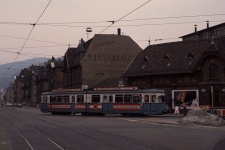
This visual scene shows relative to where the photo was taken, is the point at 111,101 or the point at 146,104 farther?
the point at 111,101

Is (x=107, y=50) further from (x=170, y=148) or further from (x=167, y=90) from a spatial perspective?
(x=170, y=148)

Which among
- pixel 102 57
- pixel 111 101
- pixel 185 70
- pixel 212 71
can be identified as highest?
pixel 102 57

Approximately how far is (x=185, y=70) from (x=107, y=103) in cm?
1497

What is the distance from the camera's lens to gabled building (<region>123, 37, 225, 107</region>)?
51.4 meters

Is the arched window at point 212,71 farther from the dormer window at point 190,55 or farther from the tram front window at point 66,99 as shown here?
the tram front window at point 66,99

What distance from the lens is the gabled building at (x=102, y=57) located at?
7431 cm

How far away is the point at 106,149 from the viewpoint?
15.0 meters

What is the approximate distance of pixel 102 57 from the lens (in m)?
75.2

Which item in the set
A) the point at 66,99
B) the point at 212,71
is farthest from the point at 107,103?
the point at 212,71

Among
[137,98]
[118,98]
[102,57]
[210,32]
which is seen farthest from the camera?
[210,32]

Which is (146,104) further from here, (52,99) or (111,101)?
(52,99)

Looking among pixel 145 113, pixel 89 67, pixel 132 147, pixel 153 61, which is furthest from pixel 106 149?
pixel 89 67

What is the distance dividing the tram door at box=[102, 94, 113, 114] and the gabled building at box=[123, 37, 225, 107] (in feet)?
39.7

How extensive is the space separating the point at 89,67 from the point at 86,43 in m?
6.52
